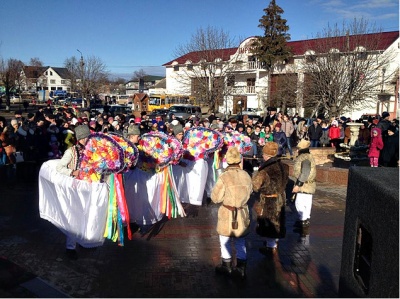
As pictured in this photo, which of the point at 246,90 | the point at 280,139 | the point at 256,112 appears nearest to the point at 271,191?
the point at 280,139

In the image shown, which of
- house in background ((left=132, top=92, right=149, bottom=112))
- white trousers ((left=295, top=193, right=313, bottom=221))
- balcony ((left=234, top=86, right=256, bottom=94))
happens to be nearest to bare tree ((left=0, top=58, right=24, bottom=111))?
house in background ((left=132, top=92, right=149, bottom=112))

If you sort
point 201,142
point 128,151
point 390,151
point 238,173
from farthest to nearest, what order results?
point 390,151 < point 201,142 < point 128,151 < point 238,173

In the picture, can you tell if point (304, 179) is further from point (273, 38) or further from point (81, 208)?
point (273, 38)

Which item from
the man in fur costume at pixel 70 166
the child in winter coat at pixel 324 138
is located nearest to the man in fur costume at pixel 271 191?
the man in fur costume at pixel 70 166

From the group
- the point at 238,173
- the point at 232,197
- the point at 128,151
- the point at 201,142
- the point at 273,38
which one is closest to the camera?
the point at 232,197

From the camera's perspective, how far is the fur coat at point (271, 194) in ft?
19.4

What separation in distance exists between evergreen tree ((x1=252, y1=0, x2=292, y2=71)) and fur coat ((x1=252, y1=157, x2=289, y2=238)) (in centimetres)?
3525

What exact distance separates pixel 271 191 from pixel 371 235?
3.22m

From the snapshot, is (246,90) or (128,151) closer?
(128,151)

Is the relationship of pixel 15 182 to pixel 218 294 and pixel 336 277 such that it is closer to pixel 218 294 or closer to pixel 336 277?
pixel 218 294

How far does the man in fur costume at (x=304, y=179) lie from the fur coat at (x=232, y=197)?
1882 millimetres

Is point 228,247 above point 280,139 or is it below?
below

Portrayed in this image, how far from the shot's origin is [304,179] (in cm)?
698

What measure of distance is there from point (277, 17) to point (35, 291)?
3927 centimetres
